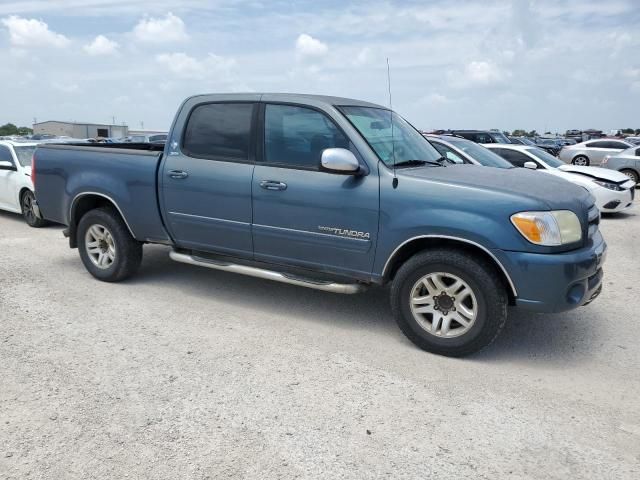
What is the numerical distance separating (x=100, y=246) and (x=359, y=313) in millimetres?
2910

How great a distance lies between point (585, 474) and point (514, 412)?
25.5 inches

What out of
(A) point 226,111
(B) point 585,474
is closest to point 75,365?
(A) point 226,111

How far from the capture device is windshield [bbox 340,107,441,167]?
15.3 feet

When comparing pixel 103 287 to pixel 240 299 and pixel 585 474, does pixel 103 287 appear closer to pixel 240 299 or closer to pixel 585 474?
pixel 240 299

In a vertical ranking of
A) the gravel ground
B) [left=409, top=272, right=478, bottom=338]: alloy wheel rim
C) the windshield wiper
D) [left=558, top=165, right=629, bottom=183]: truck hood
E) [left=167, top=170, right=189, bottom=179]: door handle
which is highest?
the windshield wiper

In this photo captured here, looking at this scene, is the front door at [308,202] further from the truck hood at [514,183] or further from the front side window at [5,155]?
the front side window at [5,155]

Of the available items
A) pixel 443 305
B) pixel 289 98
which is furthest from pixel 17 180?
pixel 443 305

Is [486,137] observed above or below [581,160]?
above

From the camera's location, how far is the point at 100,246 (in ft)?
20.1

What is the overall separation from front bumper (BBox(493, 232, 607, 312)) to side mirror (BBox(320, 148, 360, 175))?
1221mm

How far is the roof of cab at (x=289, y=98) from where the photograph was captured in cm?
486

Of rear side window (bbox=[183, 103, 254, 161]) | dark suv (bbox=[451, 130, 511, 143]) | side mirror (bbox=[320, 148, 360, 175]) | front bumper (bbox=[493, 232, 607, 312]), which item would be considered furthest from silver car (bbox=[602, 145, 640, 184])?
side mirror (bbox=[320, 148, 360, 175])

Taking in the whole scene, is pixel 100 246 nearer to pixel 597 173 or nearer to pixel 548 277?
pixel 548 277

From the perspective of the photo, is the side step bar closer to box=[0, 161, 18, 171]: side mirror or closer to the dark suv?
box=[0, 161, 18, 171]: side mirror
